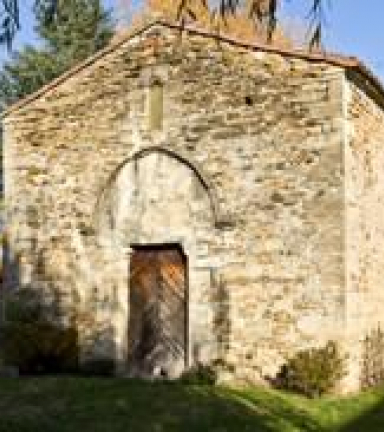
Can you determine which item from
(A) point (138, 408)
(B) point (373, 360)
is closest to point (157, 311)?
(B) point (373, 360)

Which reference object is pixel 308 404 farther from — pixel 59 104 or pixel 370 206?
pixel 59 104

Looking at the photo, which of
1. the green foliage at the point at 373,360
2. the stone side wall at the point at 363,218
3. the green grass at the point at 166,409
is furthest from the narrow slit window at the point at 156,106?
the green foliage at the point at 373,360

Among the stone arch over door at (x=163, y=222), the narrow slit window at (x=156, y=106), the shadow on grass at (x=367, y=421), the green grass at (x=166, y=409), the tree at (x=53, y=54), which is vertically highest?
the tree at (x=53, y=54)

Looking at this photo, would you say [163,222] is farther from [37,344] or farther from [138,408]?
[138,408]

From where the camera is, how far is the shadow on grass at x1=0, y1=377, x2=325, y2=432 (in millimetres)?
8984

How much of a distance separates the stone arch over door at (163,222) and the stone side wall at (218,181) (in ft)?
0.12

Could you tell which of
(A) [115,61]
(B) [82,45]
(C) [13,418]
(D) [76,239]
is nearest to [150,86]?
(A) [115,61]

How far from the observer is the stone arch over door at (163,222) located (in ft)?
41.7

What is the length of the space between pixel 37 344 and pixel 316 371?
14.8 ft

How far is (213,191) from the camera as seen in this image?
12781mm

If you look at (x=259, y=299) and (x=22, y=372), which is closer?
(x=259, y=299)

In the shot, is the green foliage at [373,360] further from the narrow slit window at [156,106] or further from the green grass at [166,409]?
the narrow slit window at [156,106]

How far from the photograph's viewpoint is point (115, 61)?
14.0 m

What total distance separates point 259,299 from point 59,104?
4856 millimetres
